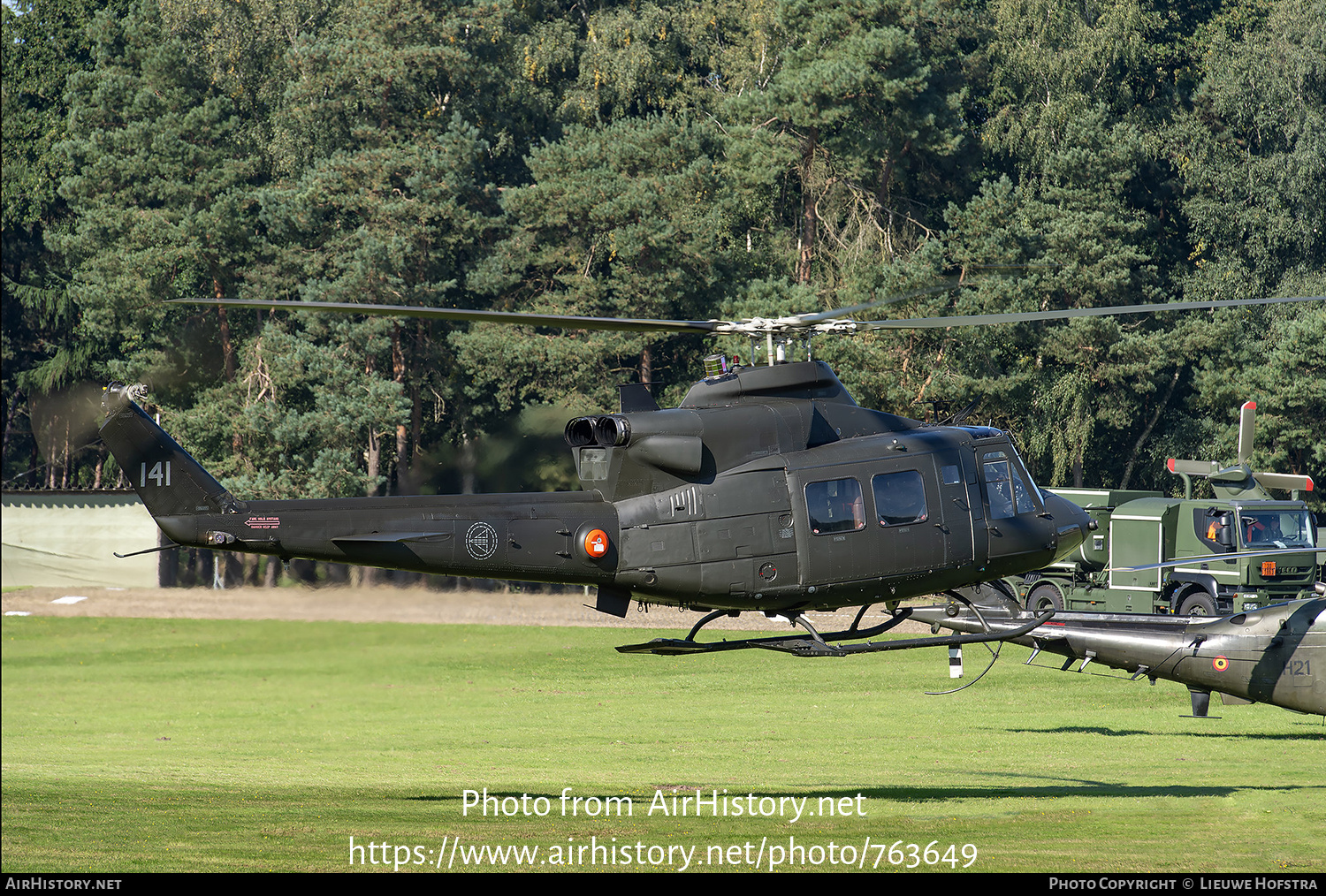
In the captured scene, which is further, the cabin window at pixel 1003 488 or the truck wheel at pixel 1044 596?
the truck wheel at pixel 1044 596

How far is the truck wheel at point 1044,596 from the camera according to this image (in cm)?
2747

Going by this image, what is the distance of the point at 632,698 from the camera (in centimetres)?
2250

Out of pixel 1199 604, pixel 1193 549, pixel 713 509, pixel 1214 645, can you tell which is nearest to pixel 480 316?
pixel 713 509

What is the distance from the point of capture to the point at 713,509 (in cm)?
1202

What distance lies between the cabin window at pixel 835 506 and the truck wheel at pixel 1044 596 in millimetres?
16344

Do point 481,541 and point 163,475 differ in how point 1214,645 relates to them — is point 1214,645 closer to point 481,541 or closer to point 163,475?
point 481,541

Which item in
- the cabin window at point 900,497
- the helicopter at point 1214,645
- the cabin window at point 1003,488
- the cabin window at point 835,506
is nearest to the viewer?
the cabin window at point 835,506

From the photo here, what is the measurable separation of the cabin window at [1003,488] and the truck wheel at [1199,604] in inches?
532

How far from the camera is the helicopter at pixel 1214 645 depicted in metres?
15.6

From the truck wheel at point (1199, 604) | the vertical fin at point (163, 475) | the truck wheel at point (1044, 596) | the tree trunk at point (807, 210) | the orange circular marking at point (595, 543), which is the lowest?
the truck wheel at point (1044, 596)

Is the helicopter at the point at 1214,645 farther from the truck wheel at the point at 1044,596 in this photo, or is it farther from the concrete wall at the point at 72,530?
the concrete wall at the point at 72,530

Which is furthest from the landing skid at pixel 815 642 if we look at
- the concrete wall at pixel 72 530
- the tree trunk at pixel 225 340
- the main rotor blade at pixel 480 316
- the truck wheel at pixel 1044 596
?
the tree trunk at pixel 225 340

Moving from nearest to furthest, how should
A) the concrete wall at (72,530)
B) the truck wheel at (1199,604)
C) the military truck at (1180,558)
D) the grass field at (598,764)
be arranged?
the grass field at (598,764) → the truck wheel at (1199,604) → the military truck at (1180,558) → the concrete wall at (72,530)

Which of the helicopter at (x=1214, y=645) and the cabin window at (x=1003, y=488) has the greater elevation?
the cabin window at (x=1003, y=488)
